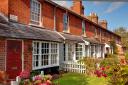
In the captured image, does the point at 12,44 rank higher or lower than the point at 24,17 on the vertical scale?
lower

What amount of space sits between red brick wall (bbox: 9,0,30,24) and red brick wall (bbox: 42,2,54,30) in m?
2.35

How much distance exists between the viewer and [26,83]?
801cm

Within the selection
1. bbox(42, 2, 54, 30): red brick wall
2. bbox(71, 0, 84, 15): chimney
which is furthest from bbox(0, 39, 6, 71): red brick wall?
bbox(71, 0, 84, 15): chimney

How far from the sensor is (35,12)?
1714cm

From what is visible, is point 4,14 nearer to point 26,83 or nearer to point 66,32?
point 26,83

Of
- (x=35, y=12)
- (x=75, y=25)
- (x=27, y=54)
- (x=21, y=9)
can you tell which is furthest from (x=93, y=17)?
(x=27, y=54)

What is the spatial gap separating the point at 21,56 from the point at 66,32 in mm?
9802

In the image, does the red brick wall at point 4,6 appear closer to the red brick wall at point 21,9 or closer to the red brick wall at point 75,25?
the red brick wall at point 21,9

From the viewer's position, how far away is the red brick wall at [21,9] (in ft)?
47.6

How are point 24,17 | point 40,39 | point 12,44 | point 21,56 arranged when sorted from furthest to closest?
1. point 24,17
2. point 40,39
3. point 21,56
4. point 12,44

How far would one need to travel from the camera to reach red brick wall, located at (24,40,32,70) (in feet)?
46.1

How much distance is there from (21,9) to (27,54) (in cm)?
341

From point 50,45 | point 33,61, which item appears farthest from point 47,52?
point 33,61

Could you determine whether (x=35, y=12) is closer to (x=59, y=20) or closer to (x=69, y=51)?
(x=59, y=20)
